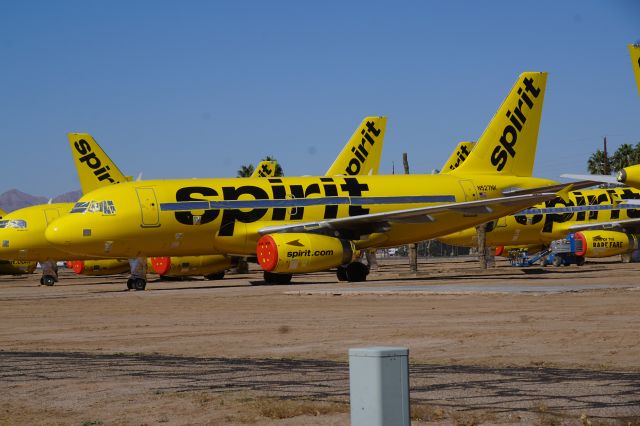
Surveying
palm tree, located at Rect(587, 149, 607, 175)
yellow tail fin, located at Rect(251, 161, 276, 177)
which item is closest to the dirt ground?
yellow tail fin, located at Rect(251, 161, 276, 177)

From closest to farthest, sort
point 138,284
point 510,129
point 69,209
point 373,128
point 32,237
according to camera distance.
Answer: point 138,284 < point 510,129 < point 32,237 < point 69,209 < point 373,128

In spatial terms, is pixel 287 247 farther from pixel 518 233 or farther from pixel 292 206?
pixel 518 233

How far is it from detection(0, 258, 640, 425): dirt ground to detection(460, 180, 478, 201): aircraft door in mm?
17445

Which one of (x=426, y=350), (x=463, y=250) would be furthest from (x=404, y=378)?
(x=463, y=250)

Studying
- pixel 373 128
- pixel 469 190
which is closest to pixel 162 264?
pixel 469 190

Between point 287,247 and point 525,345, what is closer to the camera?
point 525,345

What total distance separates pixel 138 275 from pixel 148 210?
367 cm

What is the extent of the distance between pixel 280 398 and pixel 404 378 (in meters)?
4.08

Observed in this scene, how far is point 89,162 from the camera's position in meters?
61.4

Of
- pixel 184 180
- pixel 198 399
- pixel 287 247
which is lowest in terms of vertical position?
pixel 198 399

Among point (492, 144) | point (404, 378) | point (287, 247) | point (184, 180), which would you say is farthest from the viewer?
point (492, 144)

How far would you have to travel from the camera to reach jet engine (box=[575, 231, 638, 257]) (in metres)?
59.8

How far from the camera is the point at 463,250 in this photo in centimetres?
19588

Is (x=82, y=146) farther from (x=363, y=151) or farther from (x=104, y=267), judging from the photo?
(x=363, y=151)
